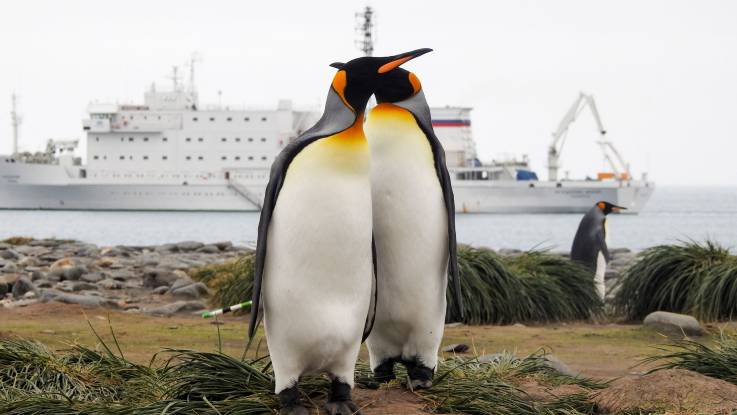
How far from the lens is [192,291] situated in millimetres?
8461

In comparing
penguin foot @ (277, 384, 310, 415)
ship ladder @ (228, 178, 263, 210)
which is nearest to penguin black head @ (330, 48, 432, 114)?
penguin foot @ (277, 384, 310, 415)

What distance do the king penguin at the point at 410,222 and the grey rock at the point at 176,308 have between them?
4.57 metres

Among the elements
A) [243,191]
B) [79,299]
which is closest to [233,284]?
[79,299]

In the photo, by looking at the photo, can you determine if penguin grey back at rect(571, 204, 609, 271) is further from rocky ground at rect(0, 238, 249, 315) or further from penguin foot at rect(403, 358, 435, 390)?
penguin foot at rect(403, 358, 435, 390)

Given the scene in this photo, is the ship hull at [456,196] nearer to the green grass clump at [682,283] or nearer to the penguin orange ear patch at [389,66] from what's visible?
the green grass clump at [682,283]

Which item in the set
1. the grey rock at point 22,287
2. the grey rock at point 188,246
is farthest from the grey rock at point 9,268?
the grey rock at point 188,246

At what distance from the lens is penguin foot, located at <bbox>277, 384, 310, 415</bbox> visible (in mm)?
2846

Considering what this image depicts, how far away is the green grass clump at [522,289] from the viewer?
6.93 metres

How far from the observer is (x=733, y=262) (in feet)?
22.7

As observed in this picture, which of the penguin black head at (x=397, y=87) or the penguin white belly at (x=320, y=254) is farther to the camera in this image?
the penguin black head at (x=397, y=87)

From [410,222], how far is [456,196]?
4537 cm

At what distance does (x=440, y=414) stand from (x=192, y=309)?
496 cm

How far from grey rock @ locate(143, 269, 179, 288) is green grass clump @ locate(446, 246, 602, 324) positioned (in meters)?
3.58

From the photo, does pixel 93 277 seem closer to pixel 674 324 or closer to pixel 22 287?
pixel 22 287
